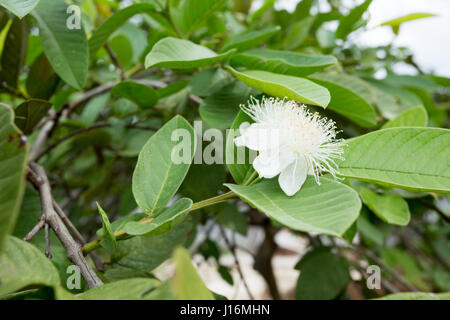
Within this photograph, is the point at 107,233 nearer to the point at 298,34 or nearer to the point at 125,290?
the point at 125,290

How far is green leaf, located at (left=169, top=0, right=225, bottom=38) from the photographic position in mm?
628

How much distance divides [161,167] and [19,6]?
260 mm

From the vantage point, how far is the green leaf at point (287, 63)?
1.67 ft

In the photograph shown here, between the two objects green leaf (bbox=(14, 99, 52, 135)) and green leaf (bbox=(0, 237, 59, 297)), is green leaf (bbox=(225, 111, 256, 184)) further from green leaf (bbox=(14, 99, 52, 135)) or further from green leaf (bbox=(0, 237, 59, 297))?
green leaf (bbox=(14, 99, 52, 135))

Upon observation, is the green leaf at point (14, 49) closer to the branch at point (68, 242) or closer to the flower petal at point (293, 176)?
the branch at point (68, 242)

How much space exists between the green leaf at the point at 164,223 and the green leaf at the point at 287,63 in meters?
0.25

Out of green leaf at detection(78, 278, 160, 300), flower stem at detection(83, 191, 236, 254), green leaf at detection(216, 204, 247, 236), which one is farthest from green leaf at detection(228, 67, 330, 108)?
green leaf at detection(216, 204, 247, 236)

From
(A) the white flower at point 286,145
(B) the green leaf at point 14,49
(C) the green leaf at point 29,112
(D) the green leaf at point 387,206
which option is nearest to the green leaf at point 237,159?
(A) the white flower at point 286,145

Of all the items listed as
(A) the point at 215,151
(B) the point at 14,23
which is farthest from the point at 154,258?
(B) the point at 14,23

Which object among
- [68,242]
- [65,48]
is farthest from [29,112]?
[68,242]

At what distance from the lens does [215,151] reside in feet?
2.09

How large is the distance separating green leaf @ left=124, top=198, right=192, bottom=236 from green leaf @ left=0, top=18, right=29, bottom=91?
0.44m

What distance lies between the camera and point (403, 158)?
419 mm
